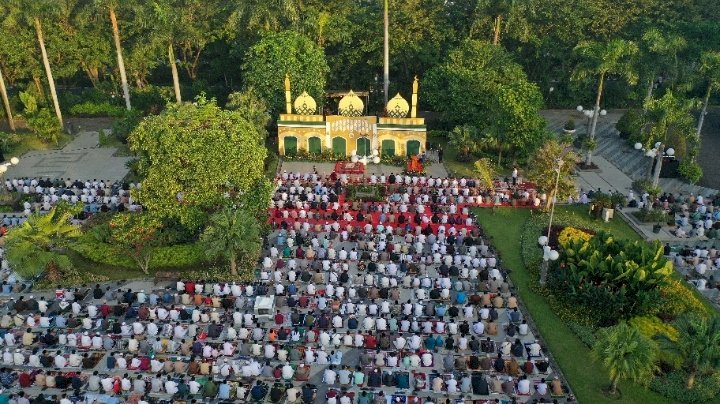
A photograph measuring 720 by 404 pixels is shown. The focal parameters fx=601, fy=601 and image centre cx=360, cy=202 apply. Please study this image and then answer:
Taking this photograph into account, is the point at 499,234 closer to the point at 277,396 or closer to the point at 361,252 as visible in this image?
the point at 361,252

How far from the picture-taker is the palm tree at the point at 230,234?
88.0 feet

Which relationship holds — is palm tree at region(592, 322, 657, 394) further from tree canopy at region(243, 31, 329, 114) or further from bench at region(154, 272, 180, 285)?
tree canopy at region(243, 31, 329, 114)

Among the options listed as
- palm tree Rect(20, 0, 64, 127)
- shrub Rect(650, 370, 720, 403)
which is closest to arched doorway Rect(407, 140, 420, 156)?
shrub Rect(650, 370, 720, 403)

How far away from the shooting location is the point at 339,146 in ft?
145

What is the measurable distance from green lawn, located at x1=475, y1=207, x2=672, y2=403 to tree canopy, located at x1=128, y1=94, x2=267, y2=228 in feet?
44.6

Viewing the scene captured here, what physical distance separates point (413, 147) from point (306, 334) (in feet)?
74.9

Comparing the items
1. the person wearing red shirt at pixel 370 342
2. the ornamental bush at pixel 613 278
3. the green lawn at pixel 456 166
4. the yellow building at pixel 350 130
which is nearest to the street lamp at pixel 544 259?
the ornamental bush at pixel 613 278

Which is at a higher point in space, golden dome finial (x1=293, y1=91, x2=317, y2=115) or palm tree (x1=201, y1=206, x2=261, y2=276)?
golden dome finial (x1=293, y1=91, x2=317, y2=115)

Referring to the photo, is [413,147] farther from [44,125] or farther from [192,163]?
[44,125]

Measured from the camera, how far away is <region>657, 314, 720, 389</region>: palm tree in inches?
787

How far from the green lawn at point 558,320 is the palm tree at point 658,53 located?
57.0ft

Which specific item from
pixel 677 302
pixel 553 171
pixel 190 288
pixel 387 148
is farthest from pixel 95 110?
pixel 677 302

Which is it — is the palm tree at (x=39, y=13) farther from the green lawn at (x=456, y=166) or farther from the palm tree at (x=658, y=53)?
the palm tree at (x=658, y=53)

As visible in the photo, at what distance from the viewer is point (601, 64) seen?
127 ft
